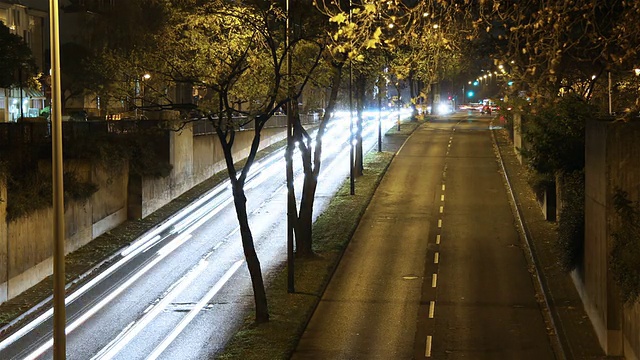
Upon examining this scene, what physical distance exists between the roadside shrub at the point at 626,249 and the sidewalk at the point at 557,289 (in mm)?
2529

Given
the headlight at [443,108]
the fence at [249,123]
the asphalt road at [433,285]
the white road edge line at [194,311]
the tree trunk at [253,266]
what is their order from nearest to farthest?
the white road edge line at [194,311] < the asphalt road at [433,285] < the tree trunk at [253,266] < the fence at [249,123] < the headlight at [443,108]

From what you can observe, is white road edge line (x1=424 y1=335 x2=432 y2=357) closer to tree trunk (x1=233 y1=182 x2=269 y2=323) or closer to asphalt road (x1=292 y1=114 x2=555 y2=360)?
asphalt road (x1=292 y1=114 x2=555 y2=360)

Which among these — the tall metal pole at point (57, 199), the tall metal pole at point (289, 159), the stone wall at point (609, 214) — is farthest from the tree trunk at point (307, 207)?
the tall metal pole at point (57, 199)

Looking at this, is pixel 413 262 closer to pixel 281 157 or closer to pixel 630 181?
pixel 630 181

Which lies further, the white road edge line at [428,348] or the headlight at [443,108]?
the headlight at [443,108]

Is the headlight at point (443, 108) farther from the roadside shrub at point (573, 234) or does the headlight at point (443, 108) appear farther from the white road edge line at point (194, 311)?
the roadside shrub at point (573, 234)

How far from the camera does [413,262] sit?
27984 millimetres

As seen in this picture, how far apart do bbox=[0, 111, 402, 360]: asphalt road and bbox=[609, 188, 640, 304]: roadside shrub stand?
846 cm

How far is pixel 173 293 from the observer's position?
2461 cm

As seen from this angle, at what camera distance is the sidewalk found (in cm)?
1884

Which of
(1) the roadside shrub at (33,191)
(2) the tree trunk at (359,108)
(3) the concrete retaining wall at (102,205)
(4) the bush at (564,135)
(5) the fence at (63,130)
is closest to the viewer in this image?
(3) the concrete retaining wall at (102,205)

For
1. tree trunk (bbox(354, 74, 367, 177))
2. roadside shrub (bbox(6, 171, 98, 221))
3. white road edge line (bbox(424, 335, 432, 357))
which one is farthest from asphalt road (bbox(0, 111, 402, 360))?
tree trunk (bbox(354, 74, 367, 177))

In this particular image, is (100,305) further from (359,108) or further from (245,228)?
(359,108)

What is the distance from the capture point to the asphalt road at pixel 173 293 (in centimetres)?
1986
